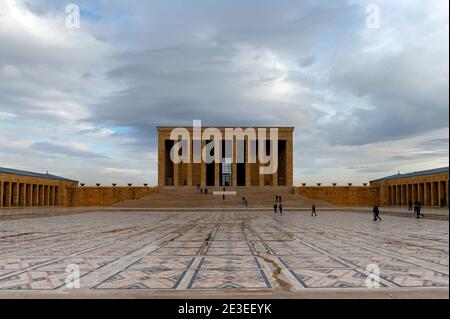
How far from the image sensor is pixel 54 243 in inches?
429

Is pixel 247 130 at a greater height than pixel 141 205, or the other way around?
pixel 247 130

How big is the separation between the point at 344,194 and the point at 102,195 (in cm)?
3545

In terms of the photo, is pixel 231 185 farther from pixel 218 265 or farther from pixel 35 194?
pixel 218 265

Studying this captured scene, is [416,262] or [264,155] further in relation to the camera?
[264,155]

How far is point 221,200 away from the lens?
44.0 meters

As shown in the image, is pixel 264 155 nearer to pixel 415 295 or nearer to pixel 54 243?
pixel 54 243

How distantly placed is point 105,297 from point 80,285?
85 cm

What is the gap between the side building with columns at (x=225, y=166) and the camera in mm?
57312

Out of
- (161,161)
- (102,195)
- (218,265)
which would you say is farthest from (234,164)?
(218,265)

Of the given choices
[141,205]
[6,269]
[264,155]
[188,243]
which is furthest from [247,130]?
[6,269]

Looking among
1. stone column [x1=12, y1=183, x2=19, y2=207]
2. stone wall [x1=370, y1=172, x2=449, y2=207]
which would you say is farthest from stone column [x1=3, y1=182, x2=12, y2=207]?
stone wall [x1=370, y1=172, x2=449, y2=207]

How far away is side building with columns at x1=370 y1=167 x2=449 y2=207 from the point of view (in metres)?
44.9

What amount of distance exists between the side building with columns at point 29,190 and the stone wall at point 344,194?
115ft
